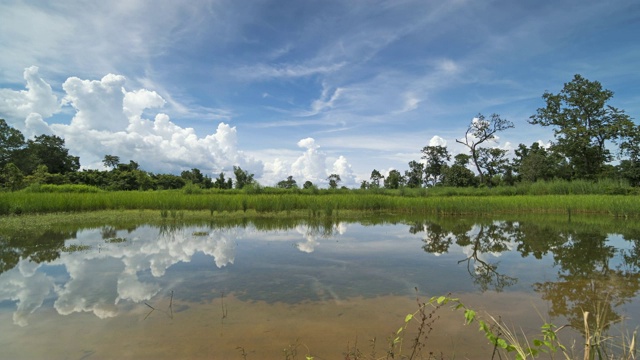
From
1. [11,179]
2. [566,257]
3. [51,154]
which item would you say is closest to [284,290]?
[566,257]

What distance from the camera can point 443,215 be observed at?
15430mm

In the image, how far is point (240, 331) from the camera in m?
3.37

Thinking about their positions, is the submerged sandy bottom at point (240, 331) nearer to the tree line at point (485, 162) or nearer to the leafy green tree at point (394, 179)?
the tree line at point (485, 162)

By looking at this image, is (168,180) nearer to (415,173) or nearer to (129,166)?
(129,166)

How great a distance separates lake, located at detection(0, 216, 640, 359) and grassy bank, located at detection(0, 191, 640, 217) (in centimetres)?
468

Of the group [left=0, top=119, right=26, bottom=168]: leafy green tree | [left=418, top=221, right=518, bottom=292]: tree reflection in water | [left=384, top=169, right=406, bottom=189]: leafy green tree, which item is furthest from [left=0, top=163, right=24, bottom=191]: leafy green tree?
[left=384, top=169, right=406, bottom=189]: leafy green tree

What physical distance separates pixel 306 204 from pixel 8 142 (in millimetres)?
39402

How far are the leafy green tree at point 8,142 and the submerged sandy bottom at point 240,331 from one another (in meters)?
44.0

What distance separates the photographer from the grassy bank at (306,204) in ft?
43.4

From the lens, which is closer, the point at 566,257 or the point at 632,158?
the point at 566,257

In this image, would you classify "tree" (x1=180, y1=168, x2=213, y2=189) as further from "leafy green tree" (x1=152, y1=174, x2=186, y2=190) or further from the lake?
the lake

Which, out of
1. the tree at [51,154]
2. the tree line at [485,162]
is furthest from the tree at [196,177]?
the tree at [51,154]

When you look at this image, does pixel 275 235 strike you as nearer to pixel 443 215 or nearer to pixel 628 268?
pixel 628 268

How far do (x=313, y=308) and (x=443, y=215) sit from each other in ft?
41.8
